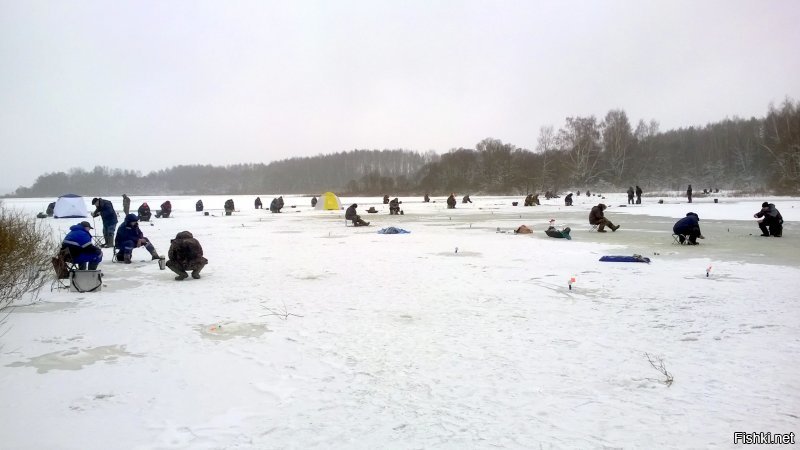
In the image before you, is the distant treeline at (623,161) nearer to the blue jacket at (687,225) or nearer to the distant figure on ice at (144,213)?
the blue jacket at (687,225)

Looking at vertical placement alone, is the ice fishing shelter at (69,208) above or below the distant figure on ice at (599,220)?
above

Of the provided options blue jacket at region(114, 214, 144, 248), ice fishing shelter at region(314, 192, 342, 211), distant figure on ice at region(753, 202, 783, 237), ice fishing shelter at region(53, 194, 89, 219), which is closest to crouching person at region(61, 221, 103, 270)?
blue jacket at region(114, 214, 144, 248)

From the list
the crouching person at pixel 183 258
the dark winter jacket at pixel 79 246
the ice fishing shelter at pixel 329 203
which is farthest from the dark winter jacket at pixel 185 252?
the ice fishing shelter at pixel 329 203

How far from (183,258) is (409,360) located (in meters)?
7.19

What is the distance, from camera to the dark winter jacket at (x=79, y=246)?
9664 millimetres

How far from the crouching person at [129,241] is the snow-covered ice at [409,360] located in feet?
8.73

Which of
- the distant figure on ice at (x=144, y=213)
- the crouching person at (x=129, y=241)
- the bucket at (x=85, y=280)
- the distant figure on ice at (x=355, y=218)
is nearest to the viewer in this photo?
the bucket at (x=85, y=280)

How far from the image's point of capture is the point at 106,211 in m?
15.5

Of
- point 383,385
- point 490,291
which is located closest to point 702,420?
point 383,385

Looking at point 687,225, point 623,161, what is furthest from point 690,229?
point 623,161

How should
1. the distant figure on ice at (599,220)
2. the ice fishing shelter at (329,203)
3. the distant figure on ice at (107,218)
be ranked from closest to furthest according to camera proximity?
the distant figure on ice at (107,218) < the distant figure on ice at (599,220) < the ice fishing shelter at (329,203)

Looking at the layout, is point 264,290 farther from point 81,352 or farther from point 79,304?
point 81,352

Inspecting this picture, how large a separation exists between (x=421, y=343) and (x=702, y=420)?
3074 millimetres

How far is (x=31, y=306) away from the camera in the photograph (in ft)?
25.6
